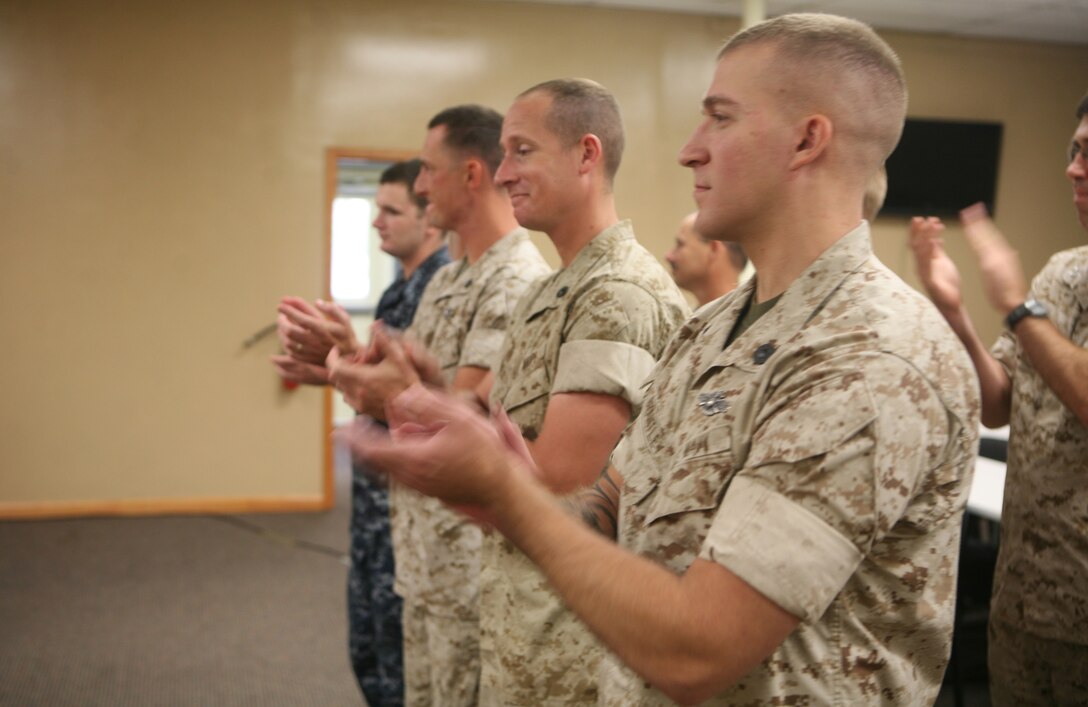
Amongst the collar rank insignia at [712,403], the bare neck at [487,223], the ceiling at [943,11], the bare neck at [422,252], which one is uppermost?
the ceiling at [943,11]

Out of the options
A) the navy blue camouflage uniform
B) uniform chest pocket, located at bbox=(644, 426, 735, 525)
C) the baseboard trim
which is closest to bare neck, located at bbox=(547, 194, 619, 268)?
uniform chest pocket, located at bbox=(644, 426, 735, 525)

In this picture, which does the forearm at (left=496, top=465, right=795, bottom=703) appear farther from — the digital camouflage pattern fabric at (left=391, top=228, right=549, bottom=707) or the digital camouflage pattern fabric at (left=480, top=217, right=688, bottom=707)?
the digital camouflage pattern fabric at (left=391, top=228, right=549, bottom=707)

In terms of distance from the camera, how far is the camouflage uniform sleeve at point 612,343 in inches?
61.6

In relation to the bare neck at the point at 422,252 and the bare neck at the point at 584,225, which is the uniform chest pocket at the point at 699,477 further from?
the bare neck at the point at 422,252

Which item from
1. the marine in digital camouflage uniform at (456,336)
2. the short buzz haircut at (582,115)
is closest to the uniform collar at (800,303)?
the short buzz haircut at (582,115)

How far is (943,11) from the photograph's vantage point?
585 cm

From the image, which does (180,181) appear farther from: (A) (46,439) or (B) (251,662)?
(B) (251,662)

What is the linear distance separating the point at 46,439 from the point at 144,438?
51 centimetres

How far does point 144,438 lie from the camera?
5516 mm

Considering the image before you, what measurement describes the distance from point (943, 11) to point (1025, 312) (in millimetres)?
4974

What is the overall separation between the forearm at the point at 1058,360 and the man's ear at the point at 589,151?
79cm

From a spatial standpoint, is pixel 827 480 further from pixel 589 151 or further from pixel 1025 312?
pixel 589 151

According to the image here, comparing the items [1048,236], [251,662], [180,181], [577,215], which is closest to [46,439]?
[180,181]

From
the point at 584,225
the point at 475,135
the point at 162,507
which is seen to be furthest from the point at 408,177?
the point at 162,507
